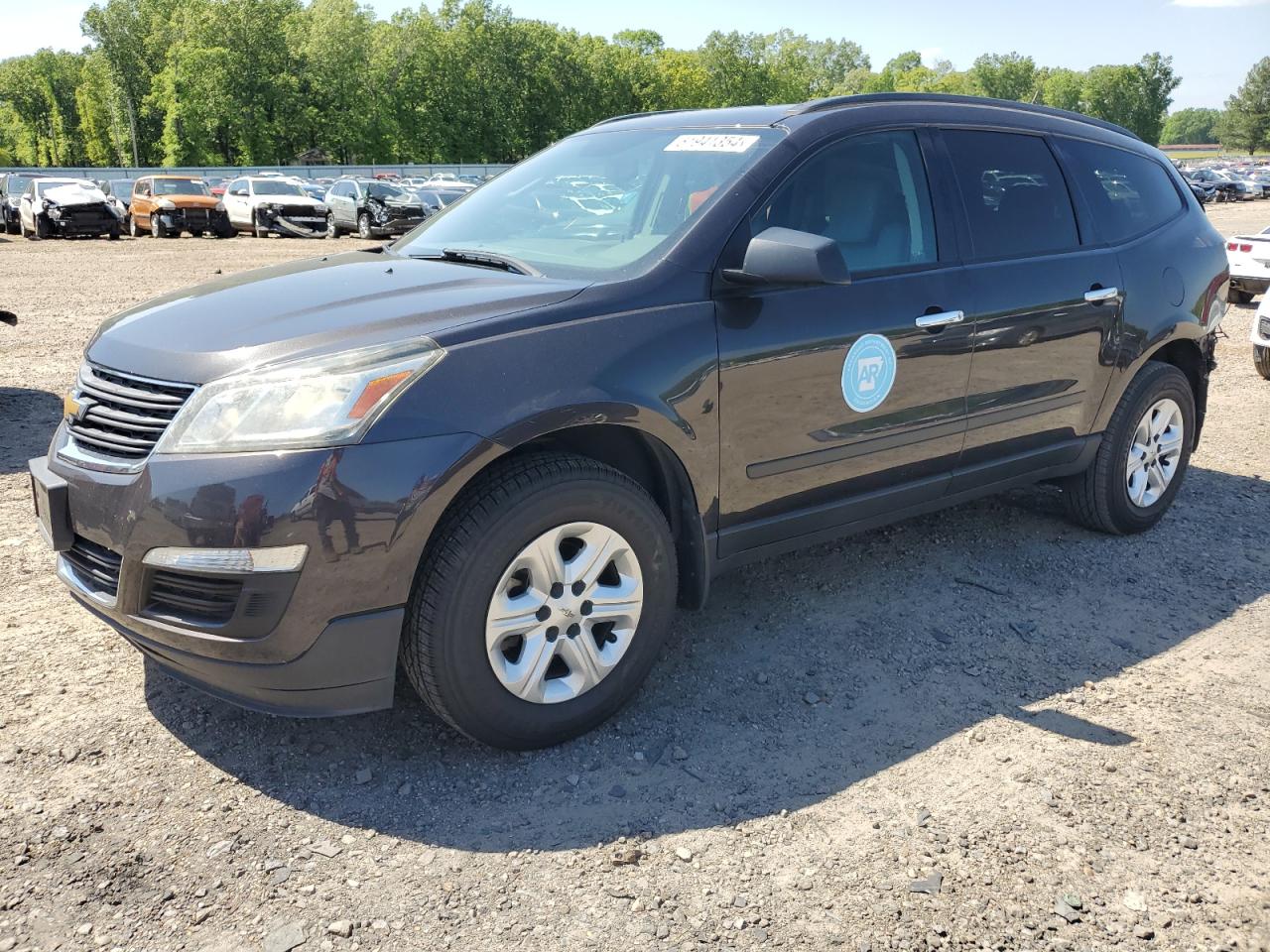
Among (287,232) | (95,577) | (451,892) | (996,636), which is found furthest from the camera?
(287,232)

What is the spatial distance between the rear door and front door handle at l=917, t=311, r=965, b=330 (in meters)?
0.12

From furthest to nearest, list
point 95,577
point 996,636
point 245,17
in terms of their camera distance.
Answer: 1. point 245,17
2. point 996,636
3. point 95,577

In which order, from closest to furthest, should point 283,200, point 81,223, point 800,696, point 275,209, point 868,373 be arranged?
point 800,696, point 868,373, point 81,223, point 275,209, point 283,200

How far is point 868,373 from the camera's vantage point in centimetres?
363

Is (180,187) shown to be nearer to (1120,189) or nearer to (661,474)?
(1120,189)

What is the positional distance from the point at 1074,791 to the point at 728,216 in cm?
198

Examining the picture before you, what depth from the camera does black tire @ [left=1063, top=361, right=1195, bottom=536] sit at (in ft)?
15.7

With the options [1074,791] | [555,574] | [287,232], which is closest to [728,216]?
[555,574]

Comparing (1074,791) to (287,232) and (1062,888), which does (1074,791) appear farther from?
(287,232)

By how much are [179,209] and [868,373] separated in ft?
92.1

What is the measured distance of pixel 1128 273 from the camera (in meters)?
4.59

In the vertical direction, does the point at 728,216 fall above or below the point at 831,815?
above

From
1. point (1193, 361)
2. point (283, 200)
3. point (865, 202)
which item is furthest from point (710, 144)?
point (283, 200)

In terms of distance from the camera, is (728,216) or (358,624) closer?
(358,624)
